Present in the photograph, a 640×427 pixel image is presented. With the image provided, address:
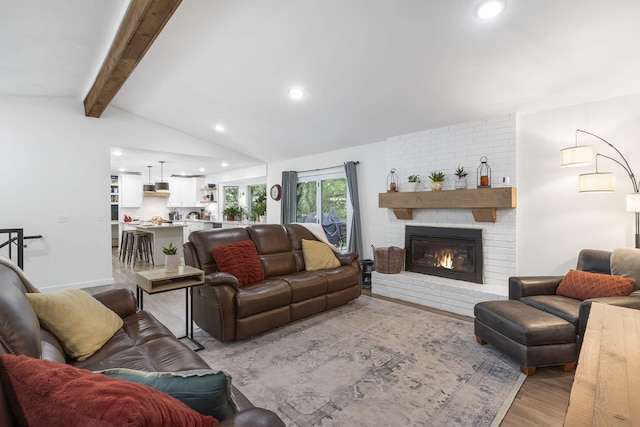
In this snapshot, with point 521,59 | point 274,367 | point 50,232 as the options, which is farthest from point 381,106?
point 50,232

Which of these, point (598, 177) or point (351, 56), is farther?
point (351, 56)

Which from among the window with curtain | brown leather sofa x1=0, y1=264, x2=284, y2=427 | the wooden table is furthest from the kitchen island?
the wooden table

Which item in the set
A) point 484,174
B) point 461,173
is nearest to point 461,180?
point 461,173

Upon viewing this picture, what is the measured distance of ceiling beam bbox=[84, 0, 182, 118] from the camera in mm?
2277

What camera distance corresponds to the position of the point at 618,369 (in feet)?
3.44

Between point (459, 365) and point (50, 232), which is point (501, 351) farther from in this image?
point (50, 232)

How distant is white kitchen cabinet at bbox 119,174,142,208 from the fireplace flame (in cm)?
853

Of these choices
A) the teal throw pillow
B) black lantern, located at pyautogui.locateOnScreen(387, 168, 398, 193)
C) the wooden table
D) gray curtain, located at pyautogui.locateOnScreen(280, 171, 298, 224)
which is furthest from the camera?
gray curtain, located at pyautogui.locateOnScreen(280, 171, 298, 224)

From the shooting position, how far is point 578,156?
3.00 meters

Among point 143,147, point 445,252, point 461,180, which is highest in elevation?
point 143,147

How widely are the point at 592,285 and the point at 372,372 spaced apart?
6.60ft

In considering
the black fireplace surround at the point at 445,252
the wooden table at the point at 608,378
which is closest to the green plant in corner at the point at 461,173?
the black fireplace surround at the point at 445,252

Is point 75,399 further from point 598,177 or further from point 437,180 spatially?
point 437,180

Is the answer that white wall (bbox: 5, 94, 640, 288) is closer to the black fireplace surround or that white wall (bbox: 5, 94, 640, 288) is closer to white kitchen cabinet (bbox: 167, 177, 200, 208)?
the black fireplace surround
